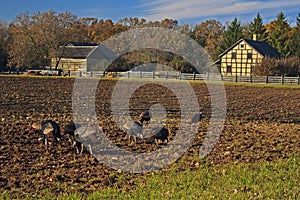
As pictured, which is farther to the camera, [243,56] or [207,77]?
[243,56]

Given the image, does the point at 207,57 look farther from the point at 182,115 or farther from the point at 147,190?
the point at 147,190

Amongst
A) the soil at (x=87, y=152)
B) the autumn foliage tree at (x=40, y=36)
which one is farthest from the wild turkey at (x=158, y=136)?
the autumn foliage tree at (x=40, y=36)

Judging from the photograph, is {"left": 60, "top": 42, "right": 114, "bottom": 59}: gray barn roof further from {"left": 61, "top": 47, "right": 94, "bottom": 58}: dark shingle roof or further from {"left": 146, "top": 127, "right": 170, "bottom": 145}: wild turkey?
{"left": 146, "top": 127, "right": 170, "bottom": 145}: wild turkey

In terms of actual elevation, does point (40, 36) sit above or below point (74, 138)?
above

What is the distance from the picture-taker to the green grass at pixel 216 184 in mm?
5910

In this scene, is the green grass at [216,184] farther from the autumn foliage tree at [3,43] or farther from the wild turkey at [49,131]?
Answer: the autumn foliage tree at [3,43]

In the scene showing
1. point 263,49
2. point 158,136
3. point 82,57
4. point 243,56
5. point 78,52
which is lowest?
point 158,136

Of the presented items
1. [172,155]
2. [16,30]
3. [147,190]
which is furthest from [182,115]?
[16,30]

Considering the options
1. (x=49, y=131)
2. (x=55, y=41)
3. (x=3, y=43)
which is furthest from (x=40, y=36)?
(x=49, y=131)

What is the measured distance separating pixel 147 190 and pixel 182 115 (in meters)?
8.72

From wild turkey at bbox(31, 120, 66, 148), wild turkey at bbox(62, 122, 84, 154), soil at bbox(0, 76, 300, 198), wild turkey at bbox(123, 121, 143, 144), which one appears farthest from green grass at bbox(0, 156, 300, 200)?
wild turkey at bbox(31, 120, 66, 148)

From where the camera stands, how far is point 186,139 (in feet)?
33.4

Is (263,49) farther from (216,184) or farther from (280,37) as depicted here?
(216,184)

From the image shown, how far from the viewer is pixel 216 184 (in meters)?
6.46
